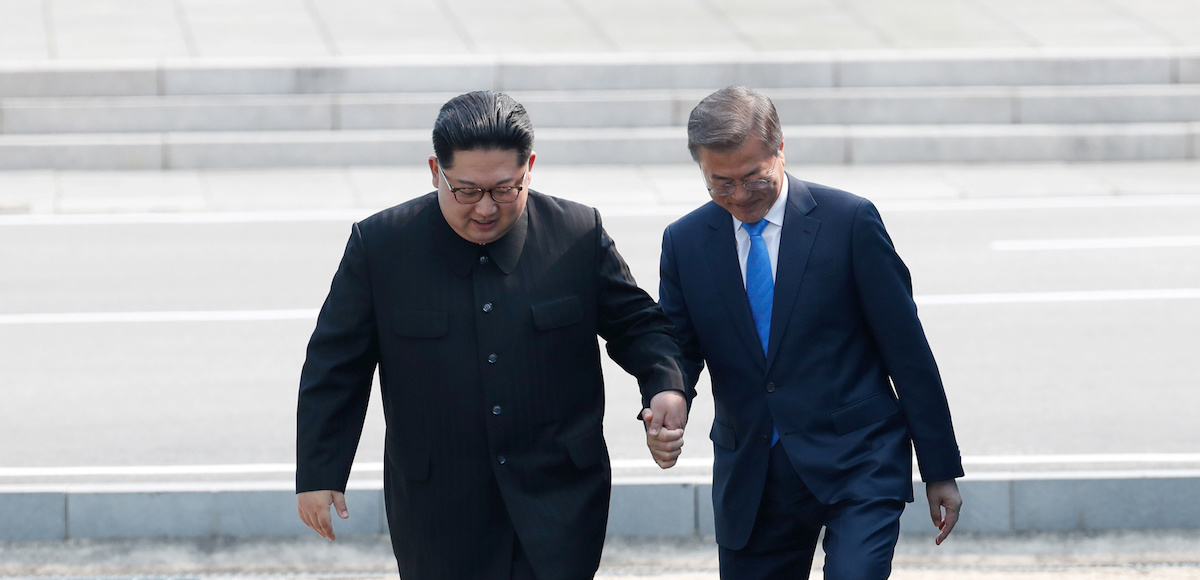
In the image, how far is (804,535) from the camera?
12.9 ft

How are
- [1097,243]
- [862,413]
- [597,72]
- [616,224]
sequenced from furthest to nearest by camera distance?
[597,72], [616,224], [1097,243], [862,413]

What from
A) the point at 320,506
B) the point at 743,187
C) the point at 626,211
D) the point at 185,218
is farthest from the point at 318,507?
the point at 185,218

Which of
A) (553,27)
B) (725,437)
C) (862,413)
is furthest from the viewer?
(553,27)

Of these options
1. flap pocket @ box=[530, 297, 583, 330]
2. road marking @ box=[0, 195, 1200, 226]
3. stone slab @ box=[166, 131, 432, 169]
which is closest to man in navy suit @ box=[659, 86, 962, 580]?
flap pocket @ box=[530, 297, 583, 330]

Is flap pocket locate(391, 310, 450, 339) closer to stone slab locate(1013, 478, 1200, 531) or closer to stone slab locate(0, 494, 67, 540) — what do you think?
stone slab locate(0, 494, 67, 540)

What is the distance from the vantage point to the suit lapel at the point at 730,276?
3801mm

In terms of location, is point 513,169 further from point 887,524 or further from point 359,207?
point 359,207

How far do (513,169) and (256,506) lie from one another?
2.73 meters

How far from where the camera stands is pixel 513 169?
3410 mm

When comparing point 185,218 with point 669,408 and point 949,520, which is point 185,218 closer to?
point 669,408

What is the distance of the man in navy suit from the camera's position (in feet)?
12.3

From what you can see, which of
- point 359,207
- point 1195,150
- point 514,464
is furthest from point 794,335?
point 1195,150

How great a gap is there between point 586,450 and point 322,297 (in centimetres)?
656

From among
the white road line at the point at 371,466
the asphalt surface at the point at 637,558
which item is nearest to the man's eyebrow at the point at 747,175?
the asphalt surface at the point at 637,558
